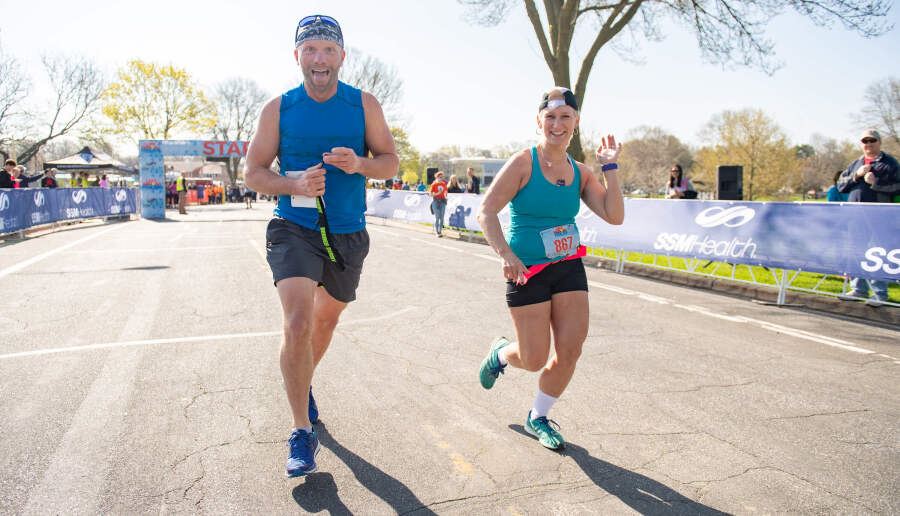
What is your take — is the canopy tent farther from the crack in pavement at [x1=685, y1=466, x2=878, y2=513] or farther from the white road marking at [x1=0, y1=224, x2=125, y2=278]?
the crack in pavement at [x1=685, y1=466, x2=878, y2=513]

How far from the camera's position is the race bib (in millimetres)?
3416

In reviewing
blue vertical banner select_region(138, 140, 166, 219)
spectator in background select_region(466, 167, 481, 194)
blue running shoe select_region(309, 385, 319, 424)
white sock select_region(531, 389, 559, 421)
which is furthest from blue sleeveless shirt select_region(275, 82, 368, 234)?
blue vertical banner select_region(138, 140, 166, 219)

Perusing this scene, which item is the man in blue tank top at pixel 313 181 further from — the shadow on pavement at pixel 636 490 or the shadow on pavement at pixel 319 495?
the shadow on pavement at pixel 636 490

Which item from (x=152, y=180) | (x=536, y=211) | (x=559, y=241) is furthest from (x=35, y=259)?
(x=152, y=180)

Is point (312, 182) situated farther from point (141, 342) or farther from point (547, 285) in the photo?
point (141, 342)

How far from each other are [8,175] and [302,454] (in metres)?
17.4

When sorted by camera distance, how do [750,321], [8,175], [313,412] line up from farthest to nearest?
[8,175] → [750,321] → [313,412]

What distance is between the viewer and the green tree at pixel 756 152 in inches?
2291

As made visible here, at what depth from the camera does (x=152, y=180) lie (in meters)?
29.9

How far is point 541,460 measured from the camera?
315 cm

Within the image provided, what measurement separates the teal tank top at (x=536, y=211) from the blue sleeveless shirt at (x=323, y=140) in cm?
94

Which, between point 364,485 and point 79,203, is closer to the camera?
point 364,485

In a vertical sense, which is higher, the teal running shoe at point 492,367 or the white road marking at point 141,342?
the teal running shoe at point 492,367

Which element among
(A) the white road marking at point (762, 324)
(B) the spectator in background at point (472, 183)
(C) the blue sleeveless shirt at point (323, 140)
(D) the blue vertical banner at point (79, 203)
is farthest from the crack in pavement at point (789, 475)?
(D) the blue vertical banner at point (79, 203)
